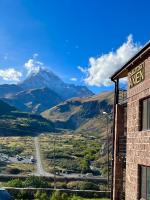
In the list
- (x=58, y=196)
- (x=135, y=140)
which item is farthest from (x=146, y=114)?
(x=58, y=196)

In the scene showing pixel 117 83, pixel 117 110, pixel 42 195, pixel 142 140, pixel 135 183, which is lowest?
pixel 42 195

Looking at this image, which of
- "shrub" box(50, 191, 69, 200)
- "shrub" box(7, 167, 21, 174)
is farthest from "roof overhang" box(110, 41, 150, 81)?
"shrub" box(7, 167, 21, 174)

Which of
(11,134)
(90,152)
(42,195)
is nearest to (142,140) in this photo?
(42,195)

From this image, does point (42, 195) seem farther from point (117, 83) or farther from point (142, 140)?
point (142, 140)

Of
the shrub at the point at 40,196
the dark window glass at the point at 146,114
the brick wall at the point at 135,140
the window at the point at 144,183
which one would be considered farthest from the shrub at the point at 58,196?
the dark window glass at the point at 146,114

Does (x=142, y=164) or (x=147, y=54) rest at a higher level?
(x=147, y=54)

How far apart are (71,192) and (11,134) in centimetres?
13580

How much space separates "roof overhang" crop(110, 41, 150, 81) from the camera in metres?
18.2

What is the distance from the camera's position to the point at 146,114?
19.0 metres

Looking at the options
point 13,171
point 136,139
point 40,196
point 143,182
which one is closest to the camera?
point 143,182

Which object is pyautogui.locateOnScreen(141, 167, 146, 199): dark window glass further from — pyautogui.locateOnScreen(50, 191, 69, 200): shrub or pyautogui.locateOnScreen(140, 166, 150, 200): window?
pyautogui.locateOnScreen(50, 191, 69, 200): shrub

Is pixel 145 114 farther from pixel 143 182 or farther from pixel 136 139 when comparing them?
pixel 143 182

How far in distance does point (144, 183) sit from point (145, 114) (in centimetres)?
303

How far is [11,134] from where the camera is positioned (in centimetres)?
16738
